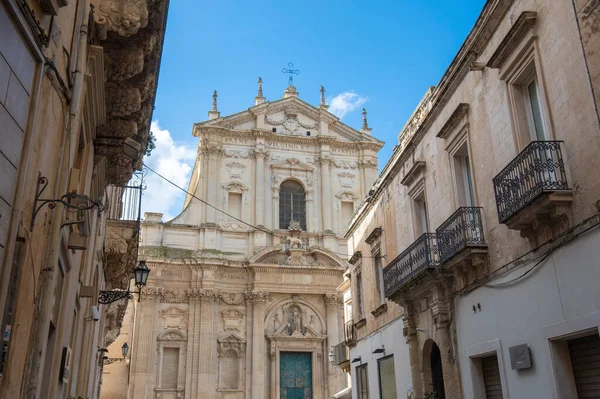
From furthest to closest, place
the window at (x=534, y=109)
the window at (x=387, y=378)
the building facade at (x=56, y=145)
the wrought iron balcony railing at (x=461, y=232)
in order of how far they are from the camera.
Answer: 1. the window at (x=387, y=378)
2. the wrought iron balcony railing at (x=461, y=232)
3. the window at (x=534, y=109)
4. the building facade at (x=56, y=145)

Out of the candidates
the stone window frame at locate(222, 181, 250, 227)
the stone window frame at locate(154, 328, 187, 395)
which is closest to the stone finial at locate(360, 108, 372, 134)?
the stone window frame at locate(222, 181, 250, 227)

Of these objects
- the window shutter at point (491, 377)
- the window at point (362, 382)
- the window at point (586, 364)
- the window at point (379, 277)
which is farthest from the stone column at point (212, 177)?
the window at point (586, 364)

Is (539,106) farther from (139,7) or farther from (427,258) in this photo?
(139,7)

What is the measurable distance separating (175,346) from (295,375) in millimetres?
5800

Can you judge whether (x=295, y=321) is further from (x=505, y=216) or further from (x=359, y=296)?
(x=505, y=216)

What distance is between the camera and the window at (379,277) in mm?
15320

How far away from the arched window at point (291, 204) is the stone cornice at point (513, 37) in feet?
70.8

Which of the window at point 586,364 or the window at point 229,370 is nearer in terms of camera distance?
the window at point 586,364

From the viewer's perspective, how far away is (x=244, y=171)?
3002 centimetres

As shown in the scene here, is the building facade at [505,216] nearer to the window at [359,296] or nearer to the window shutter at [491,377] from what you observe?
the window shutter at [491,377]

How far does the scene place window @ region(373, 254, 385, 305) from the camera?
15.3 m

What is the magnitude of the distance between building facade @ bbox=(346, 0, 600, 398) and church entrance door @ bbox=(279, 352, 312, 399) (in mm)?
14228

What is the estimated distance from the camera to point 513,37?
8273 millimetres

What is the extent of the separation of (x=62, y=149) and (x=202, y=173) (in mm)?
23712
